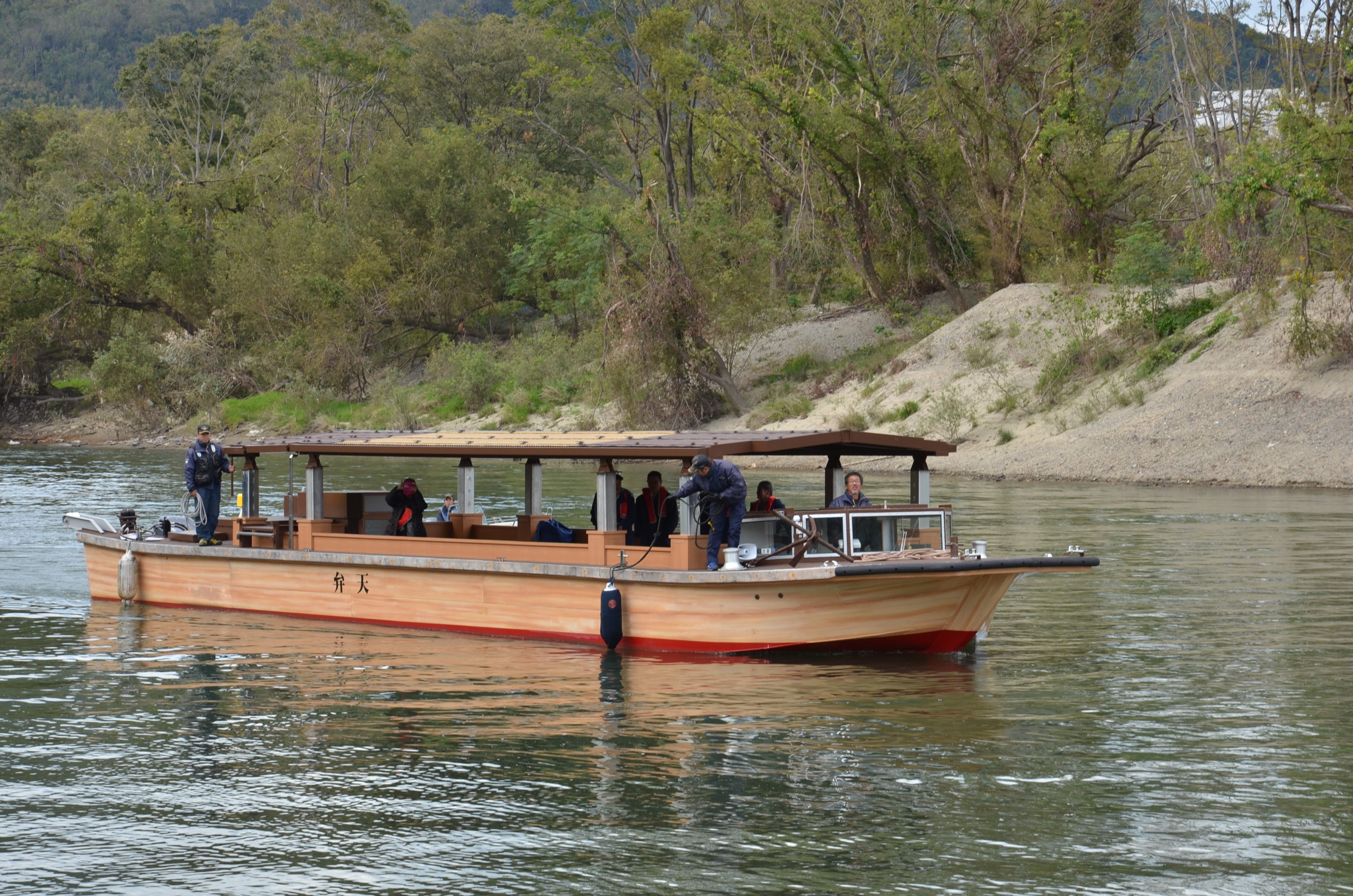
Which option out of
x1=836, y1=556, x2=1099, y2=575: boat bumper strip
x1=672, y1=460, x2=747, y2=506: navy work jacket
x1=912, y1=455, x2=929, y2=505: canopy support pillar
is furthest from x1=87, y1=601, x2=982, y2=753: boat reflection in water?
x1=912, y1=455, x2=929, y2=505: canopy support pillar

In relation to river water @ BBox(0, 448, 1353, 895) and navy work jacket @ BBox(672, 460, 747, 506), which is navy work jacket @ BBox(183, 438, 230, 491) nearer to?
river water @ BBox(0, 448, 1353, 895)

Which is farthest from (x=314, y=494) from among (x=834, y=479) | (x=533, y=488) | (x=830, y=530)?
(x=830, y=530)

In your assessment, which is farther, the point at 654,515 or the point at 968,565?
the point at 654,515

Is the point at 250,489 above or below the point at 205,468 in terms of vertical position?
below

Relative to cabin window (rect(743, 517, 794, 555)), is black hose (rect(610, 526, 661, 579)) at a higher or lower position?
lower

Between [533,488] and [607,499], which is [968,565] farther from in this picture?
[533,488]

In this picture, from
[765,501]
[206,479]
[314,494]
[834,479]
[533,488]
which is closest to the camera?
[765,501]

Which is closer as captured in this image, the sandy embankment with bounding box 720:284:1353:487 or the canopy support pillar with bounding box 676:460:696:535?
the canopy support pillar with bounding box 676:460:696:535

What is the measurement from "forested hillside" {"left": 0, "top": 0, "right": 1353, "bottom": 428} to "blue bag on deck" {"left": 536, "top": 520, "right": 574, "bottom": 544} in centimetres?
2237

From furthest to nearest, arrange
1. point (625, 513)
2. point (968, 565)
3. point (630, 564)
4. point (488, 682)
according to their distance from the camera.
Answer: point (625, 513) < point (630, 564) < point (488, 682) < point (968, 565)

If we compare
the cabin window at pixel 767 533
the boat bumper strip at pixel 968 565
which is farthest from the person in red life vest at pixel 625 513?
the boat bumper strip at pixel 968 565

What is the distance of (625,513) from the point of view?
14852mm

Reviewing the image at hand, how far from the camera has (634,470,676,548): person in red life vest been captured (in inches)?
580

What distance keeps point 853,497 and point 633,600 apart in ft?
7.40
